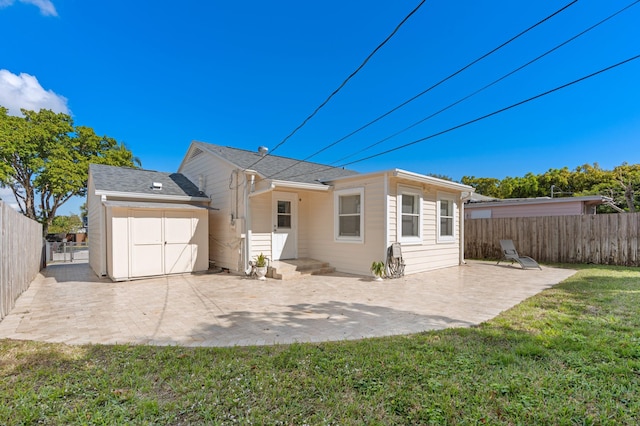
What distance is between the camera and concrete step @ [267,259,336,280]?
8.30 m

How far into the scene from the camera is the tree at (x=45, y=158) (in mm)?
17797

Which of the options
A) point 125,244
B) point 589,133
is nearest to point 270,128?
point 125,244

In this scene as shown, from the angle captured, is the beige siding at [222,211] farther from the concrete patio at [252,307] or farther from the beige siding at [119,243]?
the beige siding at [119,243]

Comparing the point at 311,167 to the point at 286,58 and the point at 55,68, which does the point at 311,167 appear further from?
the point at 55,68

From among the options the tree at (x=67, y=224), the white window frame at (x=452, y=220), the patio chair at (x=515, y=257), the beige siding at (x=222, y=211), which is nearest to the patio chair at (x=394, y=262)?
the white window frame at (x=452, y=220)

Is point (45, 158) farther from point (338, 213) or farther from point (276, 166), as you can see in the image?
point (338, 213)

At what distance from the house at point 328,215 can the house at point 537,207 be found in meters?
6.29

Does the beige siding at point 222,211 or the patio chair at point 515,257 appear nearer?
the beige siding at point 222,211

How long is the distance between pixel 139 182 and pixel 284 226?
513 centimetres

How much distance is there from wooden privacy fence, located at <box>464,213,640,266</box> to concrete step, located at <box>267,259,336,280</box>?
765cm

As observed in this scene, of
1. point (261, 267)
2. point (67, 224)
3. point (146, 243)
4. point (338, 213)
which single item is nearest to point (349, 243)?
point (338, 213)

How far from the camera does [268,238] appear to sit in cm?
923

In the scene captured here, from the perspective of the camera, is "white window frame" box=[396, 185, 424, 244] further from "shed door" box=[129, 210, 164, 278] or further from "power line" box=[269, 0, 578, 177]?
"shed door" box=[129, 210, 164, 278]

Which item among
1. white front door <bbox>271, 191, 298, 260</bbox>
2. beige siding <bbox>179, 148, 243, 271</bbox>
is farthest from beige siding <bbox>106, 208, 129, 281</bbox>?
white front door <bbox>271, 191, 298, 260</bbox>
